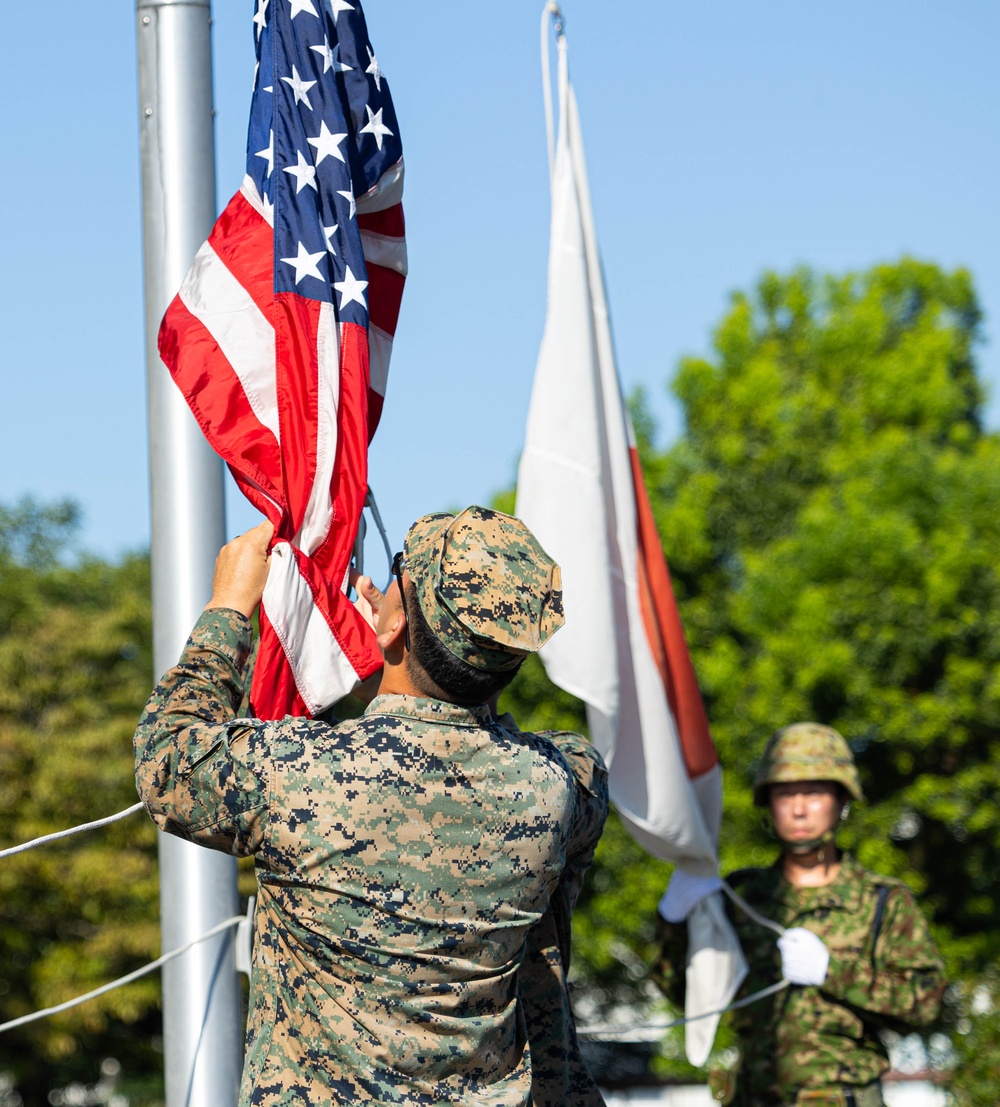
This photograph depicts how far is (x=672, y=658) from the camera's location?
4.73m

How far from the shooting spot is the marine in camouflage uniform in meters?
2.38

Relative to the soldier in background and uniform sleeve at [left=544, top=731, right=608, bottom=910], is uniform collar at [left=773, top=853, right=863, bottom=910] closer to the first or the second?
the soldier in background

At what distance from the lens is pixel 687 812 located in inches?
177

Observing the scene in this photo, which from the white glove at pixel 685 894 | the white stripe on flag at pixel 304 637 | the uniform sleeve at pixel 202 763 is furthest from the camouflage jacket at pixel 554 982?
the white glove at pixel 685 894

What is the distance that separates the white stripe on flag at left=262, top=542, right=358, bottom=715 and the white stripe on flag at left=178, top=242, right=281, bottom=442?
1.38 feet

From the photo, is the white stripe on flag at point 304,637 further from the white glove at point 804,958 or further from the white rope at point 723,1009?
the white glove at point 804,958

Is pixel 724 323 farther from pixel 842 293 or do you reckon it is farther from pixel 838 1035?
pixel 838 1035

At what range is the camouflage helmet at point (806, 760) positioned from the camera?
16.1 feet

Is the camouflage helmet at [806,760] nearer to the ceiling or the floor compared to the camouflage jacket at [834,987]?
nearer to the ceiling

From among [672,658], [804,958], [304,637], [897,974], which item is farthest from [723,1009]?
[304,637]

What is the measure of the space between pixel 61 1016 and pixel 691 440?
1116 centimetres

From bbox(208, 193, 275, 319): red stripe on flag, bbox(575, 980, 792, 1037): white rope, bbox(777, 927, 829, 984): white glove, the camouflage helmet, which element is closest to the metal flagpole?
bbox(208, 193, 275, 319): red stripe on flag

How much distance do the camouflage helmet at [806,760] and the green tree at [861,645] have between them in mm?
8170

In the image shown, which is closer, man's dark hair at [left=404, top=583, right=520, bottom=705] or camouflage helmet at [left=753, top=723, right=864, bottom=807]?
man's dark hair at [left=404, top=583, right=520, bottom=705]
